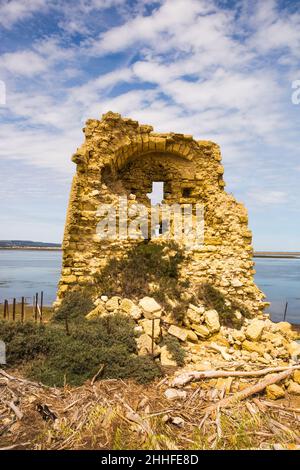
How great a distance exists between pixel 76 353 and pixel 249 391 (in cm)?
309

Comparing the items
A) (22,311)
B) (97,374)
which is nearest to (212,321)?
(97,374)

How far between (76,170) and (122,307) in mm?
4257

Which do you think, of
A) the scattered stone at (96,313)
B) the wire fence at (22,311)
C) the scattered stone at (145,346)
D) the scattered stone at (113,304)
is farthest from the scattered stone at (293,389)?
the wire fence at (22,311)

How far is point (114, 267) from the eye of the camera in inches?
360

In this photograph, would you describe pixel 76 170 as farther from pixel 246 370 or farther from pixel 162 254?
pixel 246 370

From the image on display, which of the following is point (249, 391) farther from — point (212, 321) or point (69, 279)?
point (69, 279)

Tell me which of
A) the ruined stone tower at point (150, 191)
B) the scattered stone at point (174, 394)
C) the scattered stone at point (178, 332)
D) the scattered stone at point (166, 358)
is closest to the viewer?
the scattered stone at point (174, 394)

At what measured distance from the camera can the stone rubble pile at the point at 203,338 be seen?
6699 mm

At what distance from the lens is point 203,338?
25.2 feet

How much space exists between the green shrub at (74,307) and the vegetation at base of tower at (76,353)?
0.89m

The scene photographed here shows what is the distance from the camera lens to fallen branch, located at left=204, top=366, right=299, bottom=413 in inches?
203

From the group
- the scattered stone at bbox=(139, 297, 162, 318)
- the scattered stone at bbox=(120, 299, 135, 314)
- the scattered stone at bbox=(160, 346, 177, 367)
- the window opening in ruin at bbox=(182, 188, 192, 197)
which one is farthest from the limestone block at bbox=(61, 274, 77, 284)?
the window opening in ruin at bbox=(182, 188, 192, 197)

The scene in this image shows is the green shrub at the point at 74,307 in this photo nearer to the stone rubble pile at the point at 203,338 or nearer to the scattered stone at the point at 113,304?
the stone rubble pile at the point at 203,338
